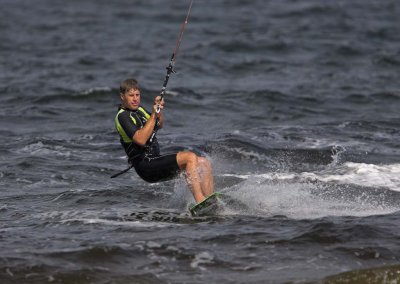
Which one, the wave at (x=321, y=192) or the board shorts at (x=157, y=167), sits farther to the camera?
the board shorts at (x=157, y=167)

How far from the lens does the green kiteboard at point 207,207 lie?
37.0ft

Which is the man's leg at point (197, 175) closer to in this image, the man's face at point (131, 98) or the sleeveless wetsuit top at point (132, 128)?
the sleeveless wetsuit top at point (132, 128)

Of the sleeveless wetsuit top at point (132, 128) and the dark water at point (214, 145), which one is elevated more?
the sleeveless wetsuit top at point (132, 128)

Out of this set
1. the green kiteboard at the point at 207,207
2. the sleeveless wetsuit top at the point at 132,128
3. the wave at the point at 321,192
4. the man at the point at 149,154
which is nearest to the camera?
the green kiteboard at the point at 207,207

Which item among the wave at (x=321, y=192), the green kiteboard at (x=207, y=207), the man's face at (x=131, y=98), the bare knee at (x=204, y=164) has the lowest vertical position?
the wave at (x=321, y=192)

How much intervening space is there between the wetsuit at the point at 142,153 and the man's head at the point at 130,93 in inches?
3.7

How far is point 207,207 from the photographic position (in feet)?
37.3

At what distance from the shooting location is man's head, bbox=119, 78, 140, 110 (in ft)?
38.3

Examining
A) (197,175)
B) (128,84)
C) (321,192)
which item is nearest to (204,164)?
(197,175)

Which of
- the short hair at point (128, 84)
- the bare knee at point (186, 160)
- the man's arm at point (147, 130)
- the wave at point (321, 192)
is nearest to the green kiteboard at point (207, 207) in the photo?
the wave at point (321, 192)

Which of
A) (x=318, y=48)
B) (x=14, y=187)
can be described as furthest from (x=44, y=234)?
(x=318, y=48)

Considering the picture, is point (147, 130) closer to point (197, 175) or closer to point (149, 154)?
point (149, 154)

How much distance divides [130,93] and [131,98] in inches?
2.9

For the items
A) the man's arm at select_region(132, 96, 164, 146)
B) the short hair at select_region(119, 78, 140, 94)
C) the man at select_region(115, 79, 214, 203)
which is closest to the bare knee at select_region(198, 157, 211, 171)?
the man at select_region(115, 79, 214, 203)
